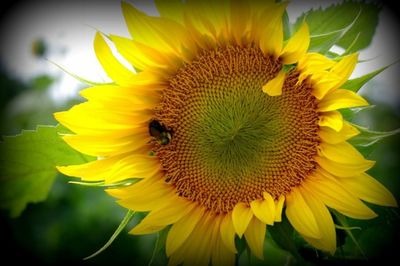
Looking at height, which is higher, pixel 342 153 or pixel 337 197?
pixel 342 153

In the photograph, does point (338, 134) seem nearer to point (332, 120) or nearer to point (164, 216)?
point (332, 120)

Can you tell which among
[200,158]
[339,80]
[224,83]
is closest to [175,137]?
[200,158]

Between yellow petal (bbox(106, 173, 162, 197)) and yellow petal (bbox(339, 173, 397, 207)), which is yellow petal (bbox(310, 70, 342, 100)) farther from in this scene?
yellow petal (bbox(106, 173, 162, 197))

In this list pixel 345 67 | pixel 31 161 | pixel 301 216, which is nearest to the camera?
pixel 345 67

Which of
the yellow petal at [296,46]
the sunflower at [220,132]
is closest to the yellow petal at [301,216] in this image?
the sunflower at [220,132]

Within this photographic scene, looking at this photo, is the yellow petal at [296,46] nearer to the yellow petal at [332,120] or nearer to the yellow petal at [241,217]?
the yellow petal at [332,120]

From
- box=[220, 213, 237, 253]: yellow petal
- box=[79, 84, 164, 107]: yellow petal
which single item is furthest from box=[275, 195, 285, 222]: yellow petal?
box=[79, 84, 164, 107]: yellow petal

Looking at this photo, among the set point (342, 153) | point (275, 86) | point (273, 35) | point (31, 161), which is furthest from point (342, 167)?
point (31, 161)
